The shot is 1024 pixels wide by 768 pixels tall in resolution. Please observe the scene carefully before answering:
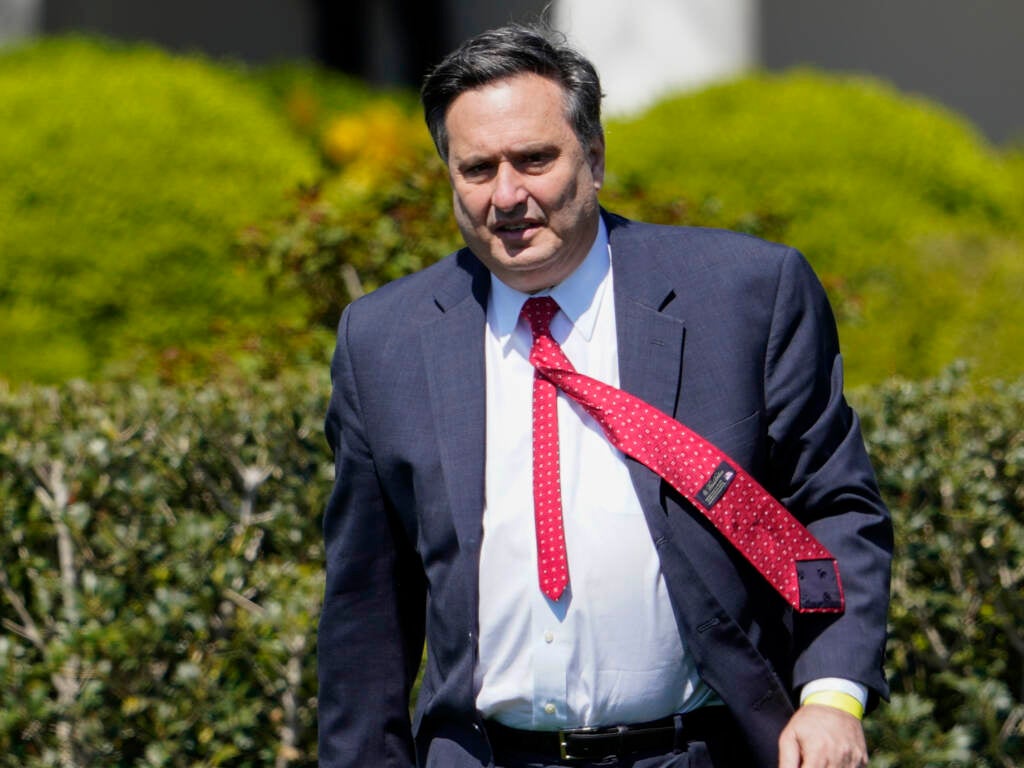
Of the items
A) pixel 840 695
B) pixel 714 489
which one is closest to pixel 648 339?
pixel 714 489

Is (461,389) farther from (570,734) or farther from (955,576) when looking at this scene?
(955,576)

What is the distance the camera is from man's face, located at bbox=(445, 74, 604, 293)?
2.30m

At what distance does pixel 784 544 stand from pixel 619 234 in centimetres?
59

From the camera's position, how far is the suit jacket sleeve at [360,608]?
8.05ft

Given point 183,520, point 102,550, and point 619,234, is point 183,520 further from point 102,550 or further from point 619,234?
point 619,234

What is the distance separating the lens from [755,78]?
855cm

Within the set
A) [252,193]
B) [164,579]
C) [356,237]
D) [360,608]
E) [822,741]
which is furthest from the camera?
[252,193]

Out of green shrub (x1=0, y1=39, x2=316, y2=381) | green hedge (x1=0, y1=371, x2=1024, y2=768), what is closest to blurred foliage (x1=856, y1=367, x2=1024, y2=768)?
green hedge (x1=0, y1=371, x2=1024, y2=768)

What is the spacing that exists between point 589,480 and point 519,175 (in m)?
0.49

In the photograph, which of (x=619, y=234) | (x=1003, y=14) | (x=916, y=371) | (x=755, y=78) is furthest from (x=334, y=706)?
(x=1003, y=14)

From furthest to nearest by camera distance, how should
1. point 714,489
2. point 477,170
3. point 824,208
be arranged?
point 824,208 → point 477,170 → point 714,489

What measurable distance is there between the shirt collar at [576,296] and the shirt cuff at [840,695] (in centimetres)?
65

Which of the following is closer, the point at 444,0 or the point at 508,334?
the point at 508,334

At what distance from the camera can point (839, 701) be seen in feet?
7.16
